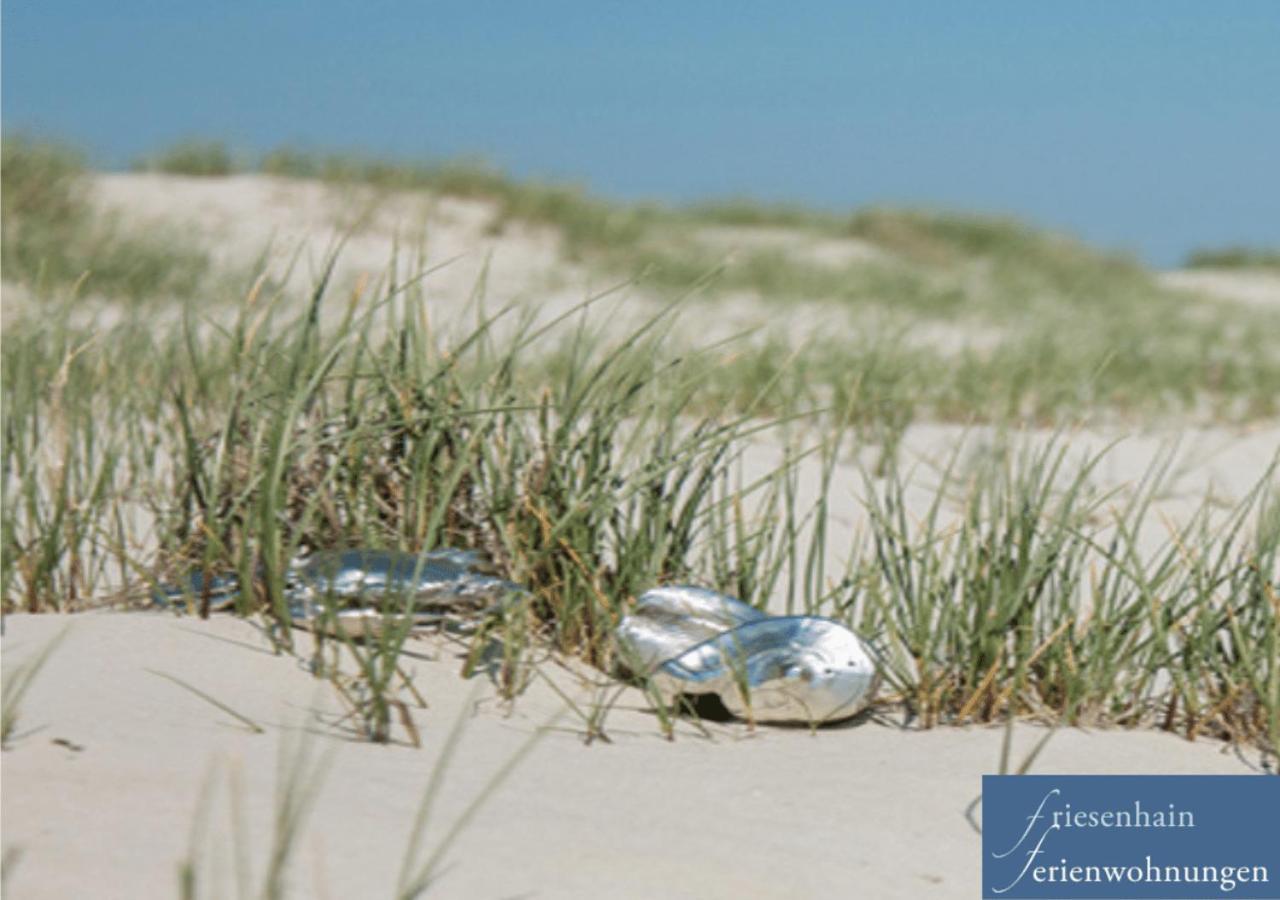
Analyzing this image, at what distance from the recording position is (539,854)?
51.2 inches

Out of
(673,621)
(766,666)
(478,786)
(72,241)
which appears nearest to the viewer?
(478,786)

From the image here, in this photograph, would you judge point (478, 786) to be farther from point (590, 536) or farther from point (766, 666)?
point (590, 536)

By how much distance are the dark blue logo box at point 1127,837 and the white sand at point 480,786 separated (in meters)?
0.03

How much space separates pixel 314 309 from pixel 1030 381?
9.77ft

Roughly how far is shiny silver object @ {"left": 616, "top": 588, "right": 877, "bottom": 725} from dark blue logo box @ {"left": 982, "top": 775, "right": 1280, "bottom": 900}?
0.24 meters

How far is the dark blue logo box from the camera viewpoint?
4.80 ft

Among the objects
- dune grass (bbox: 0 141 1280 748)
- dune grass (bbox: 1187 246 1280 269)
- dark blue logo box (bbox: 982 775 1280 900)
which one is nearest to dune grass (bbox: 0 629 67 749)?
dune grass (bbox: 0 141 1280 748)

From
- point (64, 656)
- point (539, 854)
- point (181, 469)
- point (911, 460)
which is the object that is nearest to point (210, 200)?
point (911, 460)

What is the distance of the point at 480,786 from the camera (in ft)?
4.71

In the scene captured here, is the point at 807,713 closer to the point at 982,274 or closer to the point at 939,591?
the point at 939,591

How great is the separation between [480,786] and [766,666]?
440 mm

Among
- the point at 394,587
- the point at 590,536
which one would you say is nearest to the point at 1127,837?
the point at 590,536

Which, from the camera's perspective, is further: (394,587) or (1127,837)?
(394,587)

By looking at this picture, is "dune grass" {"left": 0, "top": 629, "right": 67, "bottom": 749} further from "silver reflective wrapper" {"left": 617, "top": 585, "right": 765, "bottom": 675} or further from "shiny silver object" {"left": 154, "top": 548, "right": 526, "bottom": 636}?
"silver reflective wrapper" {"left": 617, "top": 585, "right": 765, "bottom": 675}
